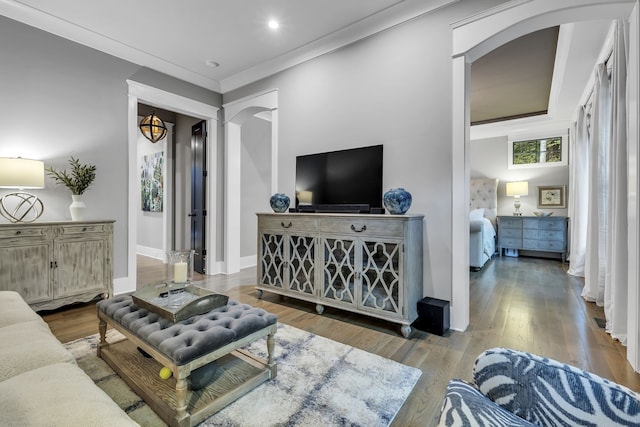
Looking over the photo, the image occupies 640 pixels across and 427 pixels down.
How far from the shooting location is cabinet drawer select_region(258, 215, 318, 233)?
3.02 m

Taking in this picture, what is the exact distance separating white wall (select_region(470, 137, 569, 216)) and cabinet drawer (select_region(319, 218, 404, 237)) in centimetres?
557

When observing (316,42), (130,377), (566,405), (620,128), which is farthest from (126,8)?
A: (620,128)

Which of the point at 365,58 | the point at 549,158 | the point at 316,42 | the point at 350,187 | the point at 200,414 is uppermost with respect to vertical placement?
the point at 316,42

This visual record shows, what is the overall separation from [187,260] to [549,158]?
292 inches

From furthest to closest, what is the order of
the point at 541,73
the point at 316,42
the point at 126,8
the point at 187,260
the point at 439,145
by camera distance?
the point at 541,73
the point at 316,42
the point at 126,8
the point at 439,145
the point at 187,260

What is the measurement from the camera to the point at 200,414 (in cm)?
144

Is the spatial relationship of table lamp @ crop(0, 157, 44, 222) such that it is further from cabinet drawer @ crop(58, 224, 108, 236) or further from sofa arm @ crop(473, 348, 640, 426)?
sofa arm @ crop(473, 348, 640, 426)

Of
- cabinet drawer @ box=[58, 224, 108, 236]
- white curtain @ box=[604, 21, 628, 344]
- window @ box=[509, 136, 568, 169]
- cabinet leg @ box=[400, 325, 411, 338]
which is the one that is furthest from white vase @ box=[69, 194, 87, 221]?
window @ box=[509, 136, 568, 169]

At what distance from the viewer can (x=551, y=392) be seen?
0.83 metres

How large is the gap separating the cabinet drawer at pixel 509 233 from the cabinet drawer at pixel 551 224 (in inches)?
15.5

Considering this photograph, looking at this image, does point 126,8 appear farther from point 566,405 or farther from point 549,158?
point 549,158

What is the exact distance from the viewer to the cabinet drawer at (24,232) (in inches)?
104

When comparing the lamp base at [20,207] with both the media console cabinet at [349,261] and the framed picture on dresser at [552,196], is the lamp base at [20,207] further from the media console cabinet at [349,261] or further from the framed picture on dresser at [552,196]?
the framed picture on dresser at [552,196]

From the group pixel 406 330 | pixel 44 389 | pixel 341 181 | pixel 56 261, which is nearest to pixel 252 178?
pixel 341 181
